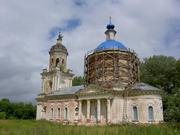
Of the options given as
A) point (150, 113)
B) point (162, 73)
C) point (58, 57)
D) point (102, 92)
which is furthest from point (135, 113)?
point (58, 57)

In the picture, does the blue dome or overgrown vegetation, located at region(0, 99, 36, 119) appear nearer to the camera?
the blue dome

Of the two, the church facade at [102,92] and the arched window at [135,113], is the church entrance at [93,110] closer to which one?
the church facade at [102,92]

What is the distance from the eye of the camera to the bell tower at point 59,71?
134ft

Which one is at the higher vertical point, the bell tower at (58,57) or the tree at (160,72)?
the bell tower at (58,57)

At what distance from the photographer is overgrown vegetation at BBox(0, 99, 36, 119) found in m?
61.7

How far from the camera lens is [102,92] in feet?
99.3

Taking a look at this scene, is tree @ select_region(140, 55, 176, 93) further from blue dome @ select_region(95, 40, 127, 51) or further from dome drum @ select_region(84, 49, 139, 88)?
blue dome @ select_region(95, 40, 127, 51)

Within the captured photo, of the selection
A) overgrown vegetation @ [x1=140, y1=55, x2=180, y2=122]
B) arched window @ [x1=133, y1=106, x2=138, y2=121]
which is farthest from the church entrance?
overgrown vegetation @ [x1=140, y1=55, x2=180, y2=122]

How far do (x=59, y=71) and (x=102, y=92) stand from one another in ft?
40.4

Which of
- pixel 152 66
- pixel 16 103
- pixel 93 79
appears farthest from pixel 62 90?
pixel 16 103

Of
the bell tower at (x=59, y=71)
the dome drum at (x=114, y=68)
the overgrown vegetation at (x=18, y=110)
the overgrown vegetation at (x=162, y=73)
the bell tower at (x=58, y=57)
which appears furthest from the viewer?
the overgrown vegetation at (x=18, y=110)

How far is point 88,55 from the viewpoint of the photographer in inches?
1439

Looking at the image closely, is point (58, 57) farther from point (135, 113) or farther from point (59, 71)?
point (135, 113)

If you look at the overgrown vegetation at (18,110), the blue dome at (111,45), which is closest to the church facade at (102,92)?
the blue dome at (111,45)
